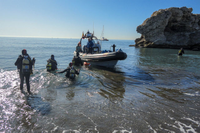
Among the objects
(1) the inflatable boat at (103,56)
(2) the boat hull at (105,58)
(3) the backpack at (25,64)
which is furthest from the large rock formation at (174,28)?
(3) the backpack at (25,64)

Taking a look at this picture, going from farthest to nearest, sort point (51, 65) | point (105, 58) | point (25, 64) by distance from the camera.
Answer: point (105, 58)
point (51, 65)
point (25, 64)

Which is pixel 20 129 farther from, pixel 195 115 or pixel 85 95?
pixel 195 115

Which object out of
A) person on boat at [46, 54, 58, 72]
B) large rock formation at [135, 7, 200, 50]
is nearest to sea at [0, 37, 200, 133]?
person on boat at [46, 54, 58, 72]

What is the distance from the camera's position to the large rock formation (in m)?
40.4

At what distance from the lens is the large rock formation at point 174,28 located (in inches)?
1590

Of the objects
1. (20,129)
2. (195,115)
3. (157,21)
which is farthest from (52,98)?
(157,21)

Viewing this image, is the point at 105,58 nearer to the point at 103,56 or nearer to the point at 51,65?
the point at 103,56

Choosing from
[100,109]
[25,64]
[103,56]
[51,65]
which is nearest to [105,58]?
[103,56]

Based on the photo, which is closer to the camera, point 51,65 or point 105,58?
point 51,65

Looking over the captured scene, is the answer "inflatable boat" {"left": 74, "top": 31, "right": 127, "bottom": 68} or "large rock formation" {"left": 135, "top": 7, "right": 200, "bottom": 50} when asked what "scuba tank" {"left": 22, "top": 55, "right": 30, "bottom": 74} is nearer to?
"inflatable boat" {"left": 74, "top": 31, "right": 127, "bottom": 68}

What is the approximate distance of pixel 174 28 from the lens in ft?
147

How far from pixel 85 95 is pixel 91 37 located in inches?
396

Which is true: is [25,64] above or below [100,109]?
above

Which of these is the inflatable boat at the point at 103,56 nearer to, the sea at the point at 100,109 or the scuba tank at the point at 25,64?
the sea at the point at 100,109
